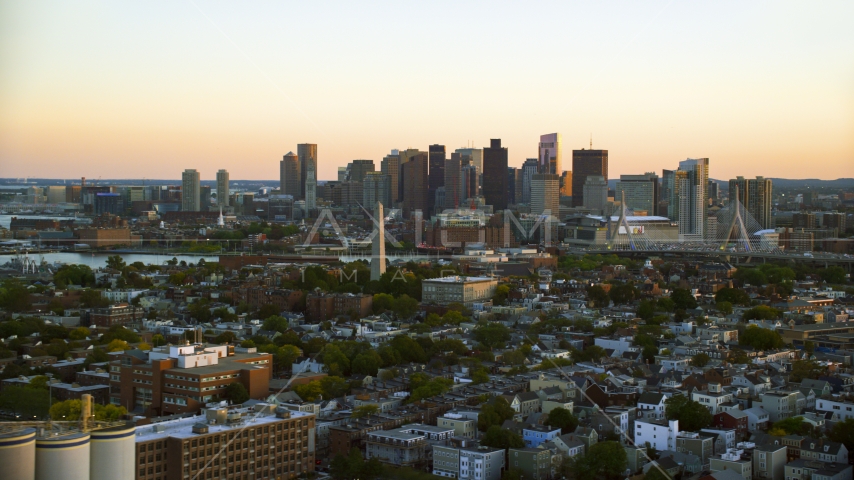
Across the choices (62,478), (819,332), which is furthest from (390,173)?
(62,478)

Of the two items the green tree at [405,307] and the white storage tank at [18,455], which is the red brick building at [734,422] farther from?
the green tree at [405,307]

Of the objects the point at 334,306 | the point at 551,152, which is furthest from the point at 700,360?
the point at 551,152

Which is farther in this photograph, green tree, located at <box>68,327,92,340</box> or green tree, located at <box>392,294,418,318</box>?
green tree, located at <box>392,294,418,318</box>

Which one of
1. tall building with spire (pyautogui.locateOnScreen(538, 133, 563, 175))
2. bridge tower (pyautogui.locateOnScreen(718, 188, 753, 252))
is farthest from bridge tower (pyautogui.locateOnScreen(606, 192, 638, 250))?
tall building with spire (pyautogui.locateOnScreen(538, 133, 563, 175))

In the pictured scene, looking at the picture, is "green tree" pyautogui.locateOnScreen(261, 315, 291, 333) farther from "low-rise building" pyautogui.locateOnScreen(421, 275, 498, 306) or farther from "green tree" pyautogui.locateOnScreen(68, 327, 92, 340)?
"low-rise building" pyautogui.locateOnScreen(421, 275, 498, 306)

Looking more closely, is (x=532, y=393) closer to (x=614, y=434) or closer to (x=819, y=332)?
(x=614, y=434)

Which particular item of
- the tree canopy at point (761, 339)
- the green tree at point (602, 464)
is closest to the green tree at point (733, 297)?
the tree canopy at point (761, 339)
